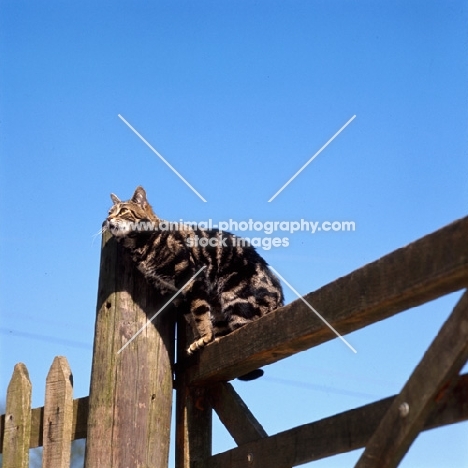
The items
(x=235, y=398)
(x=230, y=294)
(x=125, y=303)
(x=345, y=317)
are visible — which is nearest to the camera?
(x=345, y=317)

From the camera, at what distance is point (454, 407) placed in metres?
2.16

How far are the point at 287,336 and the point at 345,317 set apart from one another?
1.19 ft

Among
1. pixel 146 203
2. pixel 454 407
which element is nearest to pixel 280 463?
pixel 454 407

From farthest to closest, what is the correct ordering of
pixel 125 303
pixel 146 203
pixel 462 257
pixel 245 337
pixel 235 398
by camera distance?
pixel 146 203 < pixel 125 303 < pixel 235 398 < pixel 245 337 < pixel 462 257

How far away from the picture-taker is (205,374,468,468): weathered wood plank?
2.16 metres

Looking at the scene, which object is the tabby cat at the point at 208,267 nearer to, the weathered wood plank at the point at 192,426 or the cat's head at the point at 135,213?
the cat's head at the point at 135,213

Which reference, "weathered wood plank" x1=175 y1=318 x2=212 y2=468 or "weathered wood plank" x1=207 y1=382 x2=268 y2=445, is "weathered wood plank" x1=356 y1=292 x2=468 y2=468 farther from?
"weathered wood plank" x1=175 y1=318 x2=212 y2=468

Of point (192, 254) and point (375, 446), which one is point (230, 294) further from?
point (375, 446)

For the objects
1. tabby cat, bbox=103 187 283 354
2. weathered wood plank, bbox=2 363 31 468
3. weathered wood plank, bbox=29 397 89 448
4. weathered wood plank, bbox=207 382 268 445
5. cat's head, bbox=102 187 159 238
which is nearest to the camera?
weathered wood plank, bbox=207 382 268 445

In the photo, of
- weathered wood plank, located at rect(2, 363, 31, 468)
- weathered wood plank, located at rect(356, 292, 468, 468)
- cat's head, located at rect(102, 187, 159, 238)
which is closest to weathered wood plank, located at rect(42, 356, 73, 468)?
weathered wood plank, located at rect(2, 363, 31, 468)

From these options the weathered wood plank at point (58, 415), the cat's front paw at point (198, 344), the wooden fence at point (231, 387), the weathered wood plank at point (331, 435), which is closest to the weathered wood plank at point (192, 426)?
the wooden fence at point (231, 387)

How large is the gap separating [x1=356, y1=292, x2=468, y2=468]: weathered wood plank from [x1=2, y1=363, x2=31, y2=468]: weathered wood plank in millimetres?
1932

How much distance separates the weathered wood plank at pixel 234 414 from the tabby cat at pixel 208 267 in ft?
1.85

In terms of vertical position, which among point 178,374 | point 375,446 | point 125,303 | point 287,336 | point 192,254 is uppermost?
point 192,254
